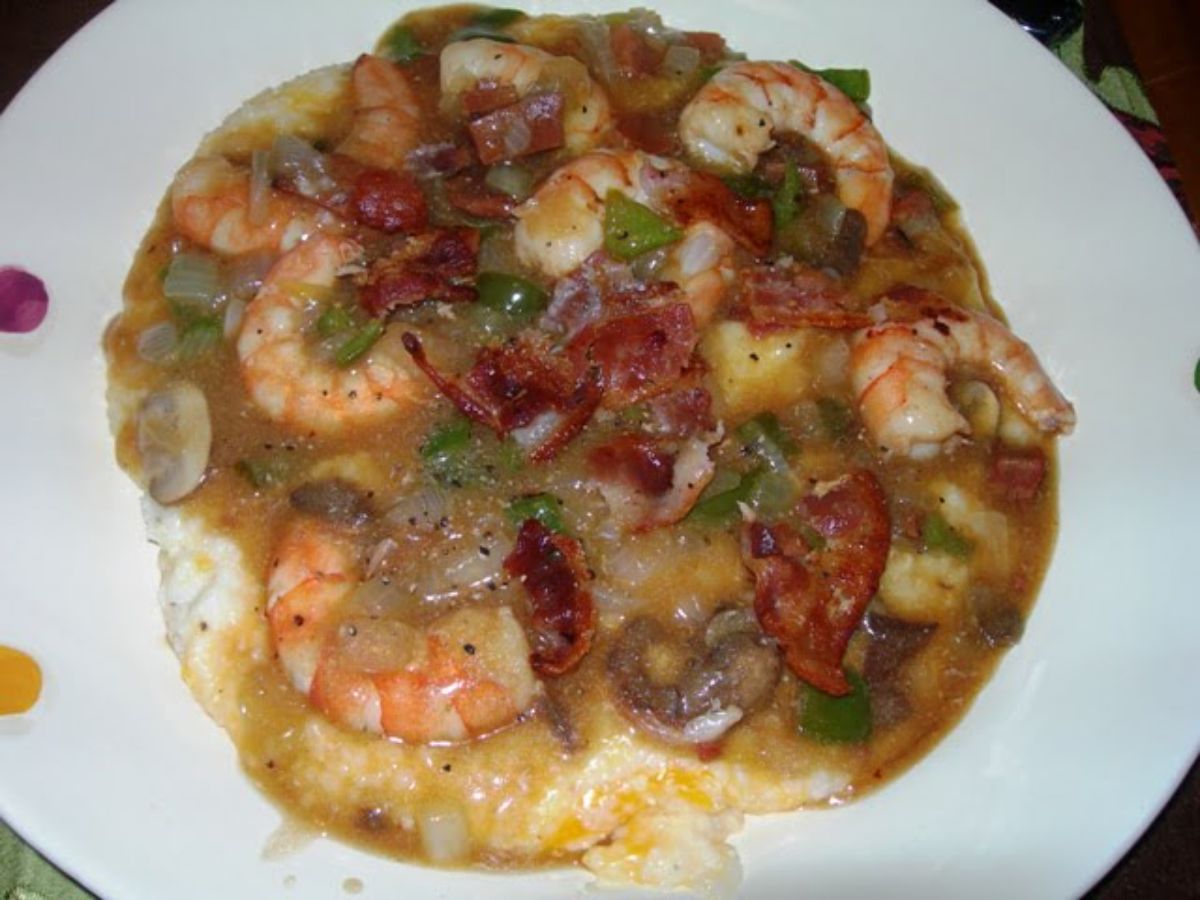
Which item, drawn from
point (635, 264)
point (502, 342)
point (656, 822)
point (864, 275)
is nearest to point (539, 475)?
point (502, 342)

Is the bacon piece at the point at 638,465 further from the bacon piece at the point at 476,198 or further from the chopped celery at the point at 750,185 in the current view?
the chopped celery at the point at 750,185

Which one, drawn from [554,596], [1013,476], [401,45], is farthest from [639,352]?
[401,45]

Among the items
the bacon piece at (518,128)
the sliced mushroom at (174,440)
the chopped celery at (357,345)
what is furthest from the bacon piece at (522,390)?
the bacon piece at (518,128)

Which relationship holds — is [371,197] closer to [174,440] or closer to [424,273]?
[424,273]

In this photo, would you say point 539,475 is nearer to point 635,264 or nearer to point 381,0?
point 635,264

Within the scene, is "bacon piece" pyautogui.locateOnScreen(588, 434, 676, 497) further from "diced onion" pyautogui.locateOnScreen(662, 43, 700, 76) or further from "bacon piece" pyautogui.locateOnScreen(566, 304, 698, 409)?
"diced onion" pyautogui.locateOnScreen(662, 43, 700, 76)

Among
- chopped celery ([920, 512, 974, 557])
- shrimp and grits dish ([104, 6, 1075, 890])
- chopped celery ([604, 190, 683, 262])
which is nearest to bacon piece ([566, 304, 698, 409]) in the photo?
shrimp and grits dish ([104, 6, 1075, 890])

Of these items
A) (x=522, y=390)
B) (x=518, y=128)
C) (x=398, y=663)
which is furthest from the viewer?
(x=518, y=128)
